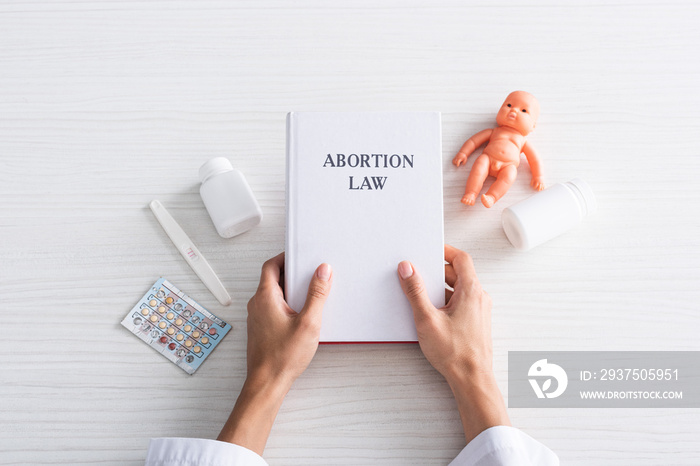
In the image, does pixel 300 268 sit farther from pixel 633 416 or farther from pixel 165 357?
pixel 633 416

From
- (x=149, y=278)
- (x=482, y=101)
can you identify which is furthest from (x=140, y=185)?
(x=482, y=101)

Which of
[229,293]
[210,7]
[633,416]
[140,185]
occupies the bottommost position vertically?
[633,416]

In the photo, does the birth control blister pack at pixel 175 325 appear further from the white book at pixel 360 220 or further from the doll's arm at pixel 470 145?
the doll's arm at pixel 470 145

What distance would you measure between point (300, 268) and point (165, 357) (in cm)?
22

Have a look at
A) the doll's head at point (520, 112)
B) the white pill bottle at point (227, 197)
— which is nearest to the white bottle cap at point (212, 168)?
the white pill bottle at point (227, 197)

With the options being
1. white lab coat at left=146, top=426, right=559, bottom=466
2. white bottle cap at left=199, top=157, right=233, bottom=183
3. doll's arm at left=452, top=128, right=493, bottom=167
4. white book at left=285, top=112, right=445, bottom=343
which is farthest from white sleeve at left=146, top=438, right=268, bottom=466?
doll's arm at left=452, top=128, right=493, bottom=167

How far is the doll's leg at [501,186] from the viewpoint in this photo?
2.20ft

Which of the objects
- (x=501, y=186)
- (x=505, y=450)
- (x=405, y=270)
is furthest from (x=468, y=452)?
(x=501, y=186)

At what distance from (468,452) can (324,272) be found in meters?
0.26

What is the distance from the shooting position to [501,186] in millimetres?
671

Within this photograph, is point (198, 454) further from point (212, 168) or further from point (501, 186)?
point (501, 186)

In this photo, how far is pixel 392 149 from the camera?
60 centimetres

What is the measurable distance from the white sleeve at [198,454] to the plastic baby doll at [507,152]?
0.41 m

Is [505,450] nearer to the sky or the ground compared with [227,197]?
nearer to the ground
